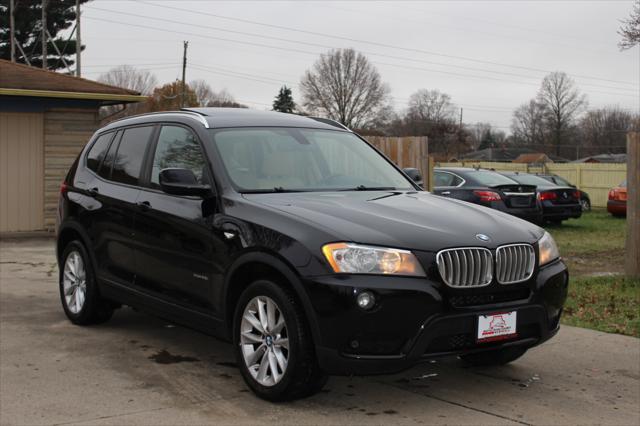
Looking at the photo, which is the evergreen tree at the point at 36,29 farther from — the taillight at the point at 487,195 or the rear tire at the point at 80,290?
the rear tire at the point at 80,290

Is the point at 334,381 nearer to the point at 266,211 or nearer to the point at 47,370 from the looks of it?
the point at 266,211

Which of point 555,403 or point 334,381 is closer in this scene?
point 555,403

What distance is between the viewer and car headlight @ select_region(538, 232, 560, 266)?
497 cm

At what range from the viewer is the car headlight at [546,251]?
4.97 m

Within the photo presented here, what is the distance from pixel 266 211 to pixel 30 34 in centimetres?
4624

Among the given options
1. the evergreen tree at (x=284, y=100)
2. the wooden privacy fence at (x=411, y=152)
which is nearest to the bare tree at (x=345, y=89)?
the evergreen tree at (x=284, y=100)

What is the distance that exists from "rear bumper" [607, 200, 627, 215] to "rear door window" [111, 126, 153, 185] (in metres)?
17.3

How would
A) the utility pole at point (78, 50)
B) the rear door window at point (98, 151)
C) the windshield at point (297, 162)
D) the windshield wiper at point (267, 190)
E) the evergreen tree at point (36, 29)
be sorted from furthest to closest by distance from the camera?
the evergreen tree at point (36, 29), the utility pole at point (78, 50), the rear door window at point (98, 151), the windshield at point (297, 162), the windshield wiper at point (267, 190)

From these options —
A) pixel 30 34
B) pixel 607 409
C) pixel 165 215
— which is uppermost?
pixel 30 34

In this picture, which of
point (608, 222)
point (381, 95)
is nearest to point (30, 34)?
point (608, 222)

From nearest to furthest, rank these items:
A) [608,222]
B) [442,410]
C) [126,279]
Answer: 1. [442,410]
2. [126,279]
3. [608,222]

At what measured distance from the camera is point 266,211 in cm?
482

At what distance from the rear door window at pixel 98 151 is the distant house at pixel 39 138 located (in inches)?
305

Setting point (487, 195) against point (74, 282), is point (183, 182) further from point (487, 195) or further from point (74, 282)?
point (487, 195)
